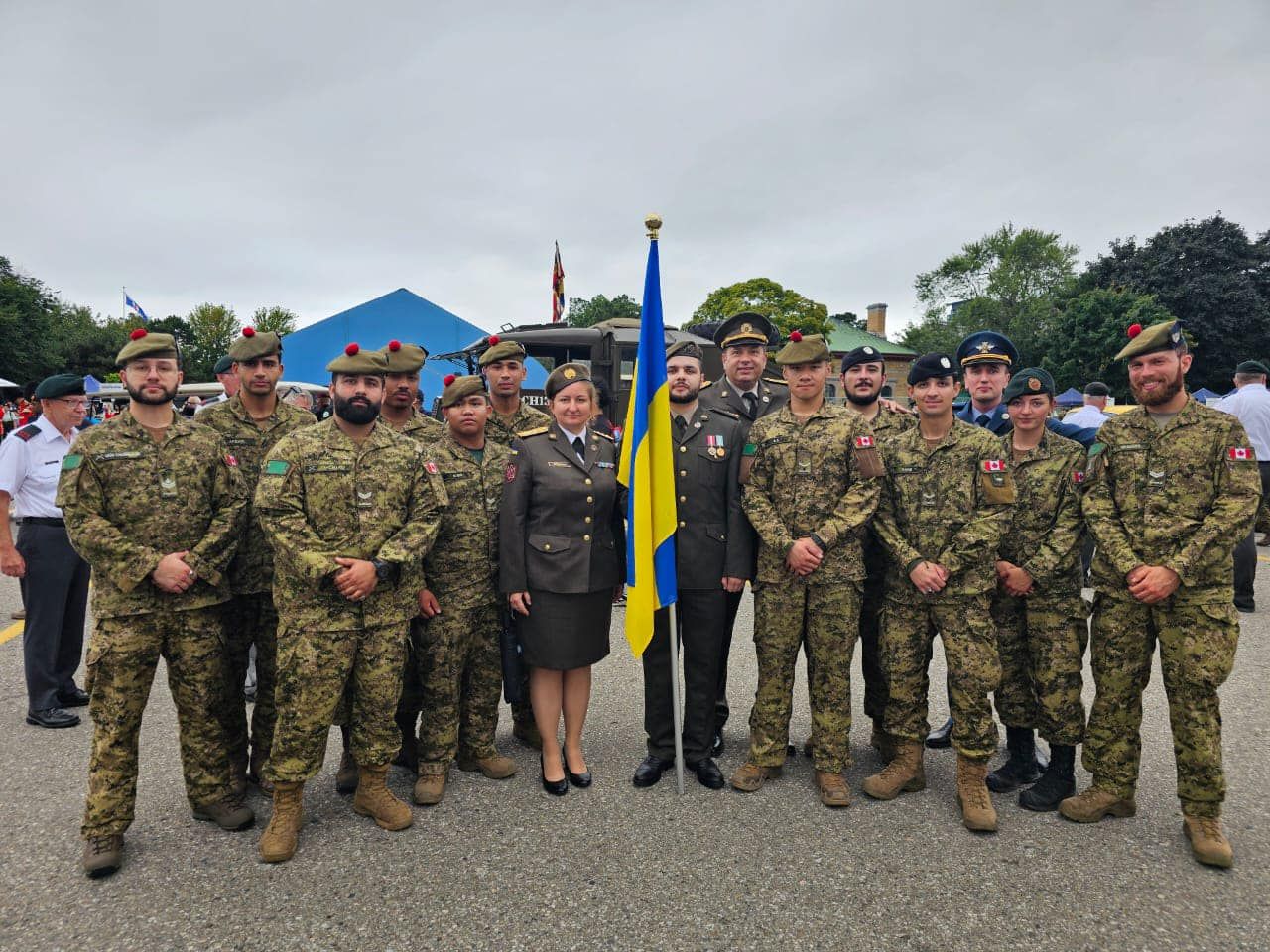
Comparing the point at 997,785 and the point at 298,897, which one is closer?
the point at 298,897

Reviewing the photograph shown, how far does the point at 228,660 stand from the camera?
3086mm

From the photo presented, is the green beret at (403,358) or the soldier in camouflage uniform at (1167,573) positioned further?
the green beret at (403,358)

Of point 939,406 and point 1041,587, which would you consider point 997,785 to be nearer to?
point 1041,587

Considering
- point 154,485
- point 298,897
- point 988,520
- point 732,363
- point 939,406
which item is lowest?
point 298,897

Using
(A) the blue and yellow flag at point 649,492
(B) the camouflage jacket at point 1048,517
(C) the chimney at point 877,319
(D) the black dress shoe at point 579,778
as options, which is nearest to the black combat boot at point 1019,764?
(B) the camouflage jacket at point 1048,517

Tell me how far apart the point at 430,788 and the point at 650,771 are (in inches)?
Result: 39.2

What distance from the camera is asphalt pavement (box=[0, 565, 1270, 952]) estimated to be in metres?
2.34

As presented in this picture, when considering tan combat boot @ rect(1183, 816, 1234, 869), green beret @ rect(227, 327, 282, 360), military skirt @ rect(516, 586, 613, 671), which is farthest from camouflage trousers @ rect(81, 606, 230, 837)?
tan combat boot @ rect(1183, 816, 1234, 869)

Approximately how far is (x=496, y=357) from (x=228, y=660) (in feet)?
6.65

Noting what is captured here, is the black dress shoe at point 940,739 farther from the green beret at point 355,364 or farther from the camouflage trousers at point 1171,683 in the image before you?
the green beret at point 355,364

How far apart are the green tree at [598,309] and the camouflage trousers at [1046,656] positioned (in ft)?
249

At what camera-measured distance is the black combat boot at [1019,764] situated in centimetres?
336

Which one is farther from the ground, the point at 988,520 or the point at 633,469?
the point at 633,469

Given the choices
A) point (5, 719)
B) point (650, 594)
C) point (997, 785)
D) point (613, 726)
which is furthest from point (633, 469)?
point (5, 719)
